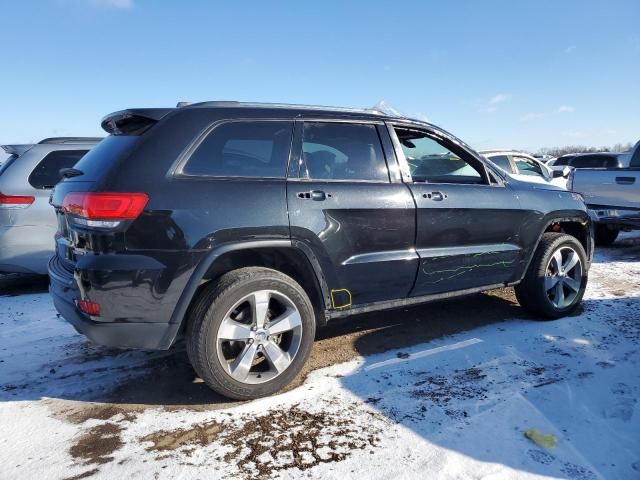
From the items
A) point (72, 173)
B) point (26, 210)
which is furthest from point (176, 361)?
point (26, 210)

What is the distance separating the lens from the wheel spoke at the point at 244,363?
283cm

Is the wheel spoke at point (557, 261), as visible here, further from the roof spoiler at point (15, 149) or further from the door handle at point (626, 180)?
the roof spoiler at point (15, 149)

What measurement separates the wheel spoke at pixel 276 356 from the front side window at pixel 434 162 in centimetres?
164

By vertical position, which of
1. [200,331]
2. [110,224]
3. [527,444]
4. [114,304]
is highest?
[110,224]

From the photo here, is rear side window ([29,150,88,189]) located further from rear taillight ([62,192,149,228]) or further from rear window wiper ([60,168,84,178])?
rear taillight ([62,192,149,228])

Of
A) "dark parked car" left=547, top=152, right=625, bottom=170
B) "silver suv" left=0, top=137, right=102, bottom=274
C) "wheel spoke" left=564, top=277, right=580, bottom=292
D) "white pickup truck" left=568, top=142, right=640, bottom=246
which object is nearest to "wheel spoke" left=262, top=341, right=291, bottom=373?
"wheel spoke" left=564, top=277, right=580, bottom=292

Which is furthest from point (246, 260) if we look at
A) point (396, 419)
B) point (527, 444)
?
point (527, 444)

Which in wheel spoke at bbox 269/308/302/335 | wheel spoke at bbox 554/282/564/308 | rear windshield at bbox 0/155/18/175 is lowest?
wheel spoke at bbox 554/282/564/308

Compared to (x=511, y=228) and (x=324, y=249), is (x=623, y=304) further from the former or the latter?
(x=324, y=249)

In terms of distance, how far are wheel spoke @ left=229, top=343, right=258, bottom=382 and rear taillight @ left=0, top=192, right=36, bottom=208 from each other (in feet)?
12.5

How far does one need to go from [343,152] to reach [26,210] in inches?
155

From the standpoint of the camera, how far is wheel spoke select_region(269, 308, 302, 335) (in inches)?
115

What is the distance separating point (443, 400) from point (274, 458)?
1125mm

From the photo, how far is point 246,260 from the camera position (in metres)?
3.01
